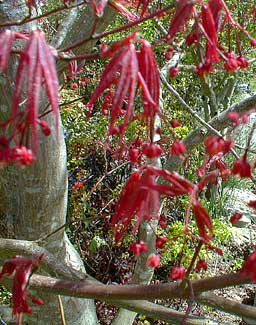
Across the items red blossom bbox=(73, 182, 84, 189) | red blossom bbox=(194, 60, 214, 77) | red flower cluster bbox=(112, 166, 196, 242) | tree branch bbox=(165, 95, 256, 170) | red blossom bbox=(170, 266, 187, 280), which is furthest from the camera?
red blossom bbox=(73, 182, 84, 189)

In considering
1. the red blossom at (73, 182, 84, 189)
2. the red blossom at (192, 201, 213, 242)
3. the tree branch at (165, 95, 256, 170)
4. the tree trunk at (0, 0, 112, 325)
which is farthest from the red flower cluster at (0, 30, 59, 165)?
the red blossom at (73, 182, 84, 189)

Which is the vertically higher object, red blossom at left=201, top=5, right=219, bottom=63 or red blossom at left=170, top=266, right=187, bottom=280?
red blossom at left=201, top=5, right=219, bottom=63

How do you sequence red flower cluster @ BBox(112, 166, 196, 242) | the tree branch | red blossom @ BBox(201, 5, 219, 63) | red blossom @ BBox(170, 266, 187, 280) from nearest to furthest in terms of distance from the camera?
red flower cluster @ BBox(112, 166, 196, 242)
red blossom @ BBox(201, 5, 219, 63)
red blossom @ BBox(170, 266, 187, 280)
the tree branch

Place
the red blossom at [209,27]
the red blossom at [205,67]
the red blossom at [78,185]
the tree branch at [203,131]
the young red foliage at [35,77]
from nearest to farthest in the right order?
the young red foliage at [35,77] < the red blossom at [209,27] < the red blossom at [205,67] < the tree branch at [203,131] < the red blossom at [78,185]

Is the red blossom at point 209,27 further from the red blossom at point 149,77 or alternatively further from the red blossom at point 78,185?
the red blossom at point 78,185

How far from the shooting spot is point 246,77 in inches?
186

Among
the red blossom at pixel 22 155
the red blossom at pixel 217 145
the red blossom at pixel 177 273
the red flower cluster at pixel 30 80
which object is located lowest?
the red blossom at pixel 177 273

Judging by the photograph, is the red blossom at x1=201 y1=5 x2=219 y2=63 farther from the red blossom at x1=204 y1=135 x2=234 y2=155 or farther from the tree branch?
the tree branch

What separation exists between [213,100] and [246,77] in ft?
3.40

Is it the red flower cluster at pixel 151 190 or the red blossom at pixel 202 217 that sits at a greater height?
the red flower cluster at pixel 151 190

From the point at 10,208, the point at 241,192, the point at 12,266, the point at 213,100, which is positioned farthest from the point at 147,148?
the point at 241,192

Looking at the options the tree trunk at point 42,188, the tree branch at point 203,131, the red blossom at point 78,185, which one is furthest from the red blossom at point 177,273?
the red blossom at point 78,185

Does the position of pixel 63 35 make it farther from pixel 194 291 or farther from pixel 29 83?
pixel 29 83

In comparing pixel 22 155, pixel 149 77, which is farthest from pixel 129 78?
pixel 22 155
